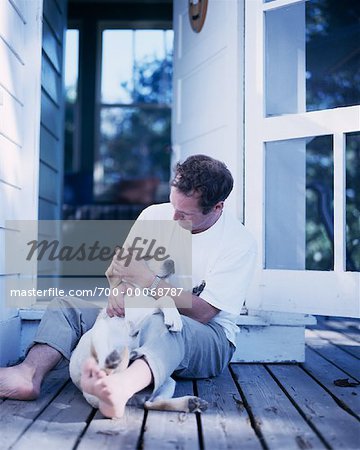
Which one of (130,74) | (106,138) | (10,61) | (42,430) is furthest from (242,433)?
(106,138)

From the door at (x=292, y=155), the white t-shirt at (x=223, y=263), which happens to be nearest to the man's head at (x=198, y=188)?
the white t-shirt at (x=223, y=263)

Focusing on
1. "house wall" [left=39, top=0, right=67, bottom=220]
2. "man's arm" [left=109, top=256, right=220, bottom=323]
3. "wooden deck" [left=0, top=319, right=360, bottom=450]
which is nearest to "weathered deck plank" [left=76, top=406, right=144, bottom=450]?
"wooden deck" [left=0, top=319, right=360, bottom=450]

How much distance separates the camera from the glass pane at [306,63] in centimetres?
278

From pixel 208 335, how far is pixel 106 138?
8442mm

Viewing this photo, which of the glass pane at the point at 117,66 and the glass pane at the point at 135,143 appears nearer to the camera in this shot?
the glass pane at the point at 117,66

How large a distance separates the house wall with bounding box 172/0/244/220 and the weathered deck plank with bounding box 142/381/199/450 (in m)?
1.21

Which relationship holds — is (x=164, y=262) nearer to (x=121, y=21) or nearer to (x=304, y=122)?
(x=304, y=122)

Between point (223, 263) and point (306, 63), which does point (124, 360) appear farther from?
point (306, 63)

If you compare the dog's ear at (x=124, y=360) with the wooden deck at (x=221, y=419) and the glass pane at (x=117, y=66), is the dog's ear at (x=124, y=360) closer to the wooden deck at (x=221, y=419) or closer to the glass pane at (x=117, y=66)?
the wooden deck at (x=221, y=419)

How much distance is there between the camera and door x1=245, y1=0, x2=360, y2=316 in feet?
8.31

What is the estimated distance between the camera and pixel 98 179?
26.0 ft

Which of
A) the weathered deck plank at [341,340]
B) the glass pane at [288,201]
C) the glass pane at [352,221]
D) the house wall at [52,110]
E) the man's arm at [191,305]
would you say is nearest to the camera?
the man's arm at [191,305]

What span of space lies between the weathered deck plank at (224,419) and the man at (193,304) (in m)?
0.10

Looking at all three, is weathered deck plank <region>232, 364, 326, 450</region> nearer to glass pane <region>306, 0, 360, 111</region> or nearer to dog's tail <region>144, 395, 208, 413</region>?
dog's tail <region>144, 395, 208, 413</region>
